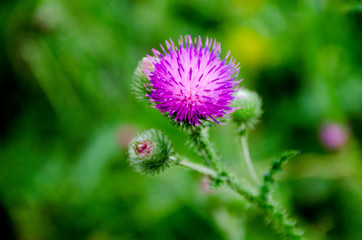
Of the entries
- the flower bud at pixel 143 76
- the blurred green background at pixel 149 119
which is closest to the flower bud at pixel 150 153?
the flower bud at pixel 143 76

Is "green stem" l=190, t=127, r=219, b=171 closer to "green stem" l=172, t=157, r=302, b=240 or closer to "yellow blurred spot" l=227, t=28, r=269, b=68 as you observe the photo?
"green stem" l=172, t=157, r=302, b=240

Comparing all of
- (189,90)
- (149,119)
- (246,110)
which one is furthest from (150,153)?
(149,119)

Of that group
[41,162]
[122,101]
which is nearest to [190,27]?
[122,101]

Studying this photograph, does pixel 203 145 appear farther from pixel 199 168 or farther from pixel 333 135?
pixel 333 135

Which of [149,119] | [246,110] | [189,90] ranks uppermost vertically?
[149,119]

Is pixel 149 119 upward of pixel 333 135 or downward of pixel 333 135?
downward

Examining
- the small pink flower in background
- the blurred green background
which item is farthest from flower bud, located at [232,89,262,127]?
the small pink flower in background

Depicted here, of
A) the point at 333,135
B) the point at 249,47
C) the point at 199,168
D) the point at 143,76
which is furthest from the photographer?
the point at 249,47

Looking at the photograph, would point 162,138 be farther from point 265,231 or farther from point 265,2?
point 265,2
